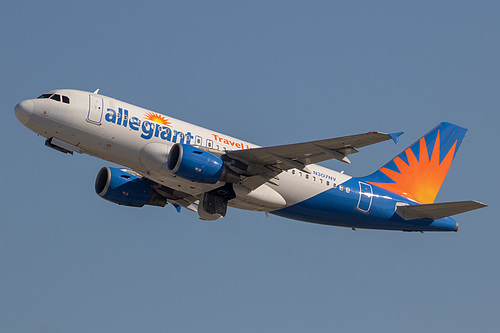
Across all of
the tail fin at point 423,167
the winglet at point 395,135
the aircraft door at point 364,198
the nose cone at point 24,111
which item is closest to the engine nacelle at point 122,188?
the nose cone at point 24,111

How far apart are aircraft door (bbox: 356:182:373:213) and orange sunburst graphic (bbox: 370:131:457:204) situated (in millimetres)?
1582

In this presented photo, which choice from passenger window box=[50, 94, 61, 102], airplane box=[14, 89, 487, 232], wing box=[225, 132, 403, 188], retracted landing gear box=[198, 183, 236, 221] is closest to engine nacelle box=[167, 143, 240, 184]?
airplane box=[14, 89, 487, 232]

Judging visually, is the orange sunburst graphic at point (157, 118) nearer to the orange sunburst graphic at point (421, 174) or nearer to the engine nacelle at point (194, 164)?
the engine nacelle at point (194, 164)

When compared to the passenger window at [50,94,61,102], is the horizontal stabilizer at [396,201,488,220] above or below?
below

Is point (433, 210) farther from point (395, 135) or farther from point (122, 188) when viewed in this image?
point (122, 188)

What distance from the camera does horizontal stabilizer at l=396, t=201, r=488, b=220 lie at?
40.7m

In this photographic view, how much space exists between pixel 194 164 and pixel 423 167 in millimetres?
17352

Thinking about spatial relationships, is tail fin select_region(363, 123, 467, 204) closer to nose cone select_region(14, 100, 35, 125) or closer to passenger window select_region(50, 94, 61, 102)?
passenger window select_region(50, 94, 61, 102)

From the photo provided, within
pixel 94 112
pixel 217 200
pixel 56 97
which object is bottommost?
pixel 217 200

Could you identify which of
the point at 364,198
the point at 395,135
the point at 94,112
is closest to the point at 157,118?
the point at 94,112

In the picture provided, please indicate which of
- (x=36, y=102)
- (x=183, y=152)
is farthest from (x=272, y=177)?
(x=36, y=102)

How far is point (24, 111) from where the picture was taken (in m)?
36.0

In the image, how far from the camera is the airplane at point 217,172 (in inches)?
1425

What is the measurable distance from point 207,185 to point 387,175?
41.9 feet
